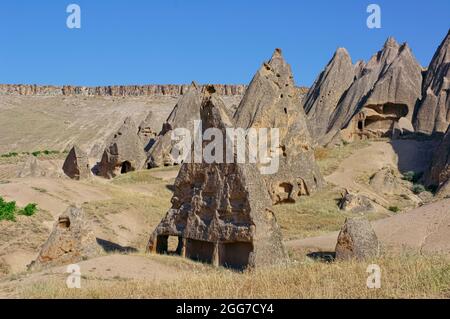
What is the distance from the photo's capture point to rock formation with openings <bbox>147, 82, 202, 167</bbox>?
28.7 meters

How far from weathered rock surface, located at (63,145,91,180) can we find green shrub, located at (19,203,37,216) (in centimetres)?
718

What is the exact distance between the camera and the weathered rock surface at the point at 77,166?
72.7 ft

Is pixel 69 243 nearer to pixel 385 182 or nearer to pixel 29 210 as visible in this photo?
pixel 29 210

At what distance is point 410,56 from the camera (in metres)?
33.3

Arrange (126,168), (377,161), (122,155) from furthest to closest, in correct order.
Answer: (126,168), (122,155), (377,161)

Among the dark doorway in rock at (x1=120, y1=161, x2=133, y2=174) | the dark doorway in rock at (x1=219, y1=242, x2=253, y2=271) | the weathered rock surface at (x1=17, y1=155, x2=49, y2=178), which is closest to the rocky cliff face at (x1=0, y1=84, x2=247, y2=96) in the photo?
the dark doorway in rock at (x1=120, y1=161, x2=133, y2=174)

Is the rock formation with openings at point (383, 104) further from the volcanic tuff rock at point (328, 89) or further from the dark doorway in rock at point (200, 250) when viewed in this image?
the dark doorway in rock at point (200, 250)

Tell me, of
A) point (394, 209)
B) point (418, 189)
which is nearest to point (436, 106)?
point (418, 189)

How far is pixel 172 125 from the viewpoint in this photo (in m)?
31.1

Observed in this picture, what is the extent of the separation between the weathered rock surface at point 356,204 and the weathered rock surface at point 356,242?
291 inches

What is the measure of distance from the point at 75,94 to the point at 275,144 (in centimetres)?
7966

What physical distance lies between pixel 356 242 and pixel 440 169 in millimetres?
12981

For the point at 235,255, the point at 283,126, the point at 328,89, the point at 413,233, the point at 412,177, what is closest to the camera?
the point at 235,255
